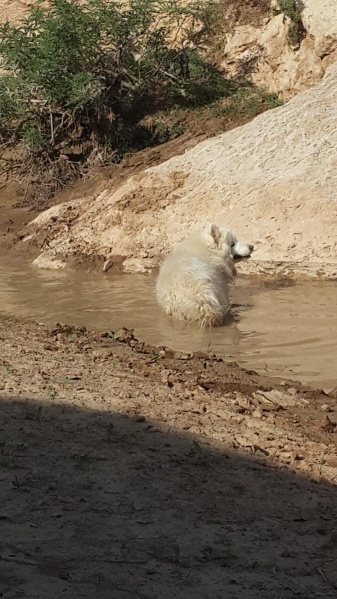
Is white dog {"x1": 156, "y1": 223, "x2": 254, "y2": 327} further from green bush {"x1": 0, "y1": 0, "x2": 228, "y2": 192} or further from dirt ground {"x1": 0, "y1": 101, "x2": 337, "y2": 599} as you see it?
green bush {"x1": 0, "y1": 0, "x2": 228, "y2": 192}

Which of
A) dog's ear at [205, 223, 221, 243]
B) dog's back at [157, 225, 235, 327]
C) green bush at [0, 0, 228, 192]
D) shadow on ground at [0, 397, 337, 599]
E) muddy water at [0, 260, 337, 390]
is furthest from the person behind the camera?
green bush at [0, 0, 228, 192]

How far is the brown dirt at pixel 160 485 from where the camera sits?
131 inches

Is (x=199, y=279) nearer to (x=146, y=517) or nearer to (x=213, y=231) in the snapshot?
(x=213, y=231)

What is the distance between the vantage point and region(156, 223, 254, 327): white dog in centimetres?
902

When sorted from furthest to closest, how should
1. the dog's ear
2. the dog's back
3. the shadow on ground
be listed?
the dog's ear, the dog's back, the shadow on ground

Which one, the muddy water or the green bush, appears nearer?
the muddy water

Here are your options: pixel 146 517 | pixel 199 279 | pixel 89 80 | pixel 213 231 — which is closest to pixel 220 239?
pixel 213 231

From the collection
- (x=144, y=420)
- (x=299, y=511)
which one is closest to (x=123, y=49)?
(x=144, y=420)

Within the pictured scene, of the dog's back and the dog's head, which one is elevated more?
the dog's head

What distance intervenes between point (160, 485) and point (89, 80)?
45.2 ft

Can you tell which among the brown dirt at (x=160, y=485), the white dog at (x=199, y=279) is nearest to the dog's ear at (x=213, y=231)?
the white dog at (x=199, y=279)

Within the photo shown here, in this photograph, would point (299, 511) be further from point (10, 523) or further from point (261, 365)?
point (261, 365)

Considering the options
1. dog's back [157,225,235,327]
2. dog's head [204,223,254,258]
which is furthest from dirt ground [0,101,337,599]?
dog's head [204,223,254,258]

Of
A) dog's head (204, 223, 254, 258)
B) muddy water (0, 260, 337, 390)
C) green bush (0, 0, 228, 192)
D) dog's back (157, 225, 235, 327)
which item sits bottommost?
muddy water (0, 260, 337, 390)
